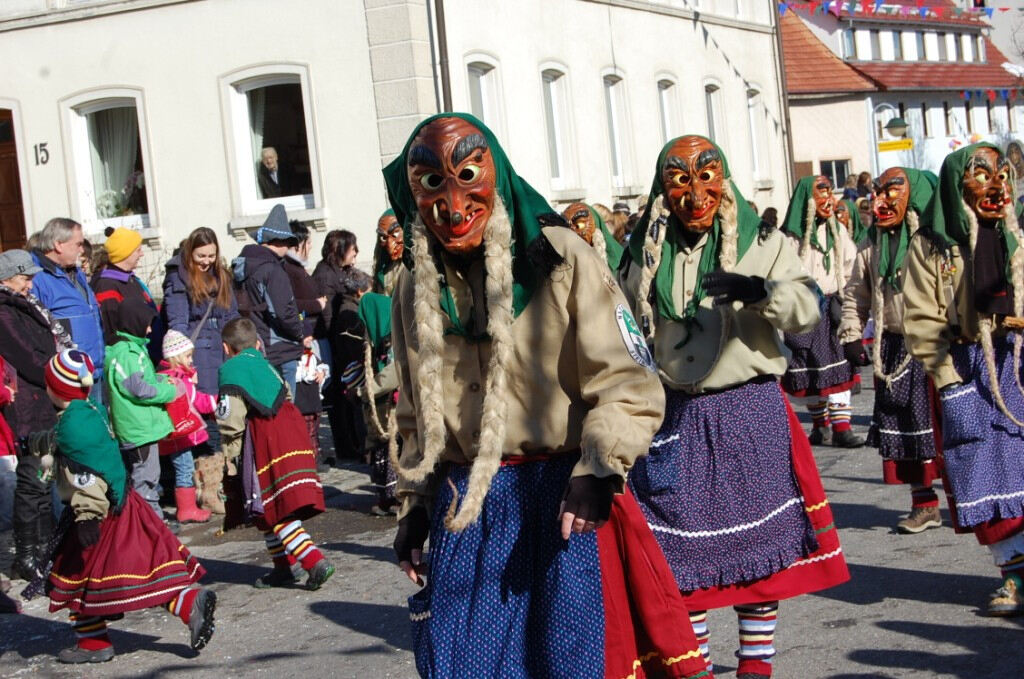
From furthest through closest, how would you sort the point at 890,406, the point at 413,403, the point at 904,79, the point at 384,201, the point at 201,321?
1. the point at 904,79
2. the point at 384,201
3. the point at 201,321
4. the point at 890,406
5. the point at 413,403

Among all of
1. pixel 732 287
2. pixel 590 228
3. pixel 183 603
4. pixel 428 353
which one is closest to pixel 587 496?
pixel 428 353

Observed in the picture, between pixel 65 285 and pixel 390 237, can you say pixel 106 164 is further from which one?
pixel 390 237

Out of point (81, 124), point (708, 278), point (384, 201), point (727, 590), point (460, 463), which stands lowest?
point (727, 590)

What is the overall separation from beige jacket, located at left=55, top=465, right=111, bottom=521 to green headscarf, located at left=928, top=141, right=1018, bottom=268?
12.5ft

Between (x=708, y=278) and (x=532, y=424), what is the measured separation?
1.57 m

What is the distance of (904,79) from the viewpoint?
4628 cm

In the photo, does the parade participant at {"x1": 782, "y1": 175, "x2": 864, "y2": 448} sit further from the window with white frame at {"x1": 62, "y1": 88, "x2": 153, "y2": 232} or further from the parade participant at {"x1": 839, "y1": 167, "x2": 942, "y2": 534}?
the window with white frame at {"x1": 62, "y1": 88, "x2": 153, "y2": 232}

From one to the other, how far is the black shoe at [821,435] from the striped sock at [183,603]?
236 inches

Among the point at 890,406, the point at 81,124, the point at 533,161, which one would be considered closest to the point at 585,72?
the point at 533,161

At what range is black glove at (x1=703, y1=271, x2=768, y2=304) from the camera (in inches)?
198

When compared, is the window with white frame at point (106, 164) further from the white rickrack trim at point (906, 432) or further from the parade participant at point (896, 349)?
the white rickrack trim at point (906, 432)

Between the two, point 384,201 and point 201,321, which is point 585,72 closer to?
point 384,201

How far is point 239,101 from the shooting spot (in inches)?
685

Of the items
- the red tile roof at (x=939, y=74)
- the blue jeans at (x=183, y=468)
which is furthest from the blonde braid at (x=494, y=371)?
the red tile roof at (x=939, y=74)
